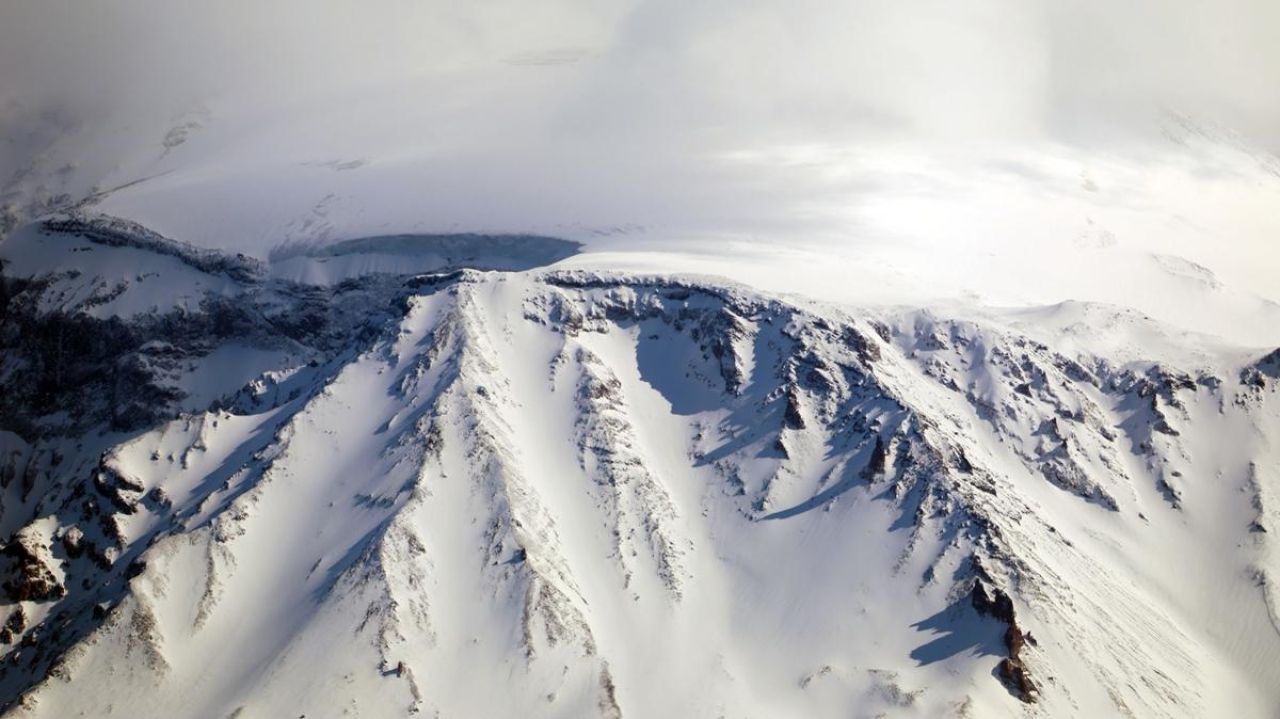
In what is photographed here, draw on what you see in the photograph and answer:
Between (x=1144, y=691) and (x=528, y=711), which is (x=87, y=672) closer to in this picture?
(x=528, y=711)

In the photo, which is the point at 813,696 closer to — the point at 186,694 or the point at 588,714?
the point at 588,714

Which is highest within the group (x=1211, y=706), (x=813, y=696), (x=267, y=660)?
(x=267, y=660)

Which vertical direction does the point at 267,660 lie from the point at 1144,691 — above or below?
above

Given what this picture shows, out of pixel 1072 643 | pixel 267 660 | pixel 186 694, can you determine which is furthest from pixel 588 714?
pixel 1072 643

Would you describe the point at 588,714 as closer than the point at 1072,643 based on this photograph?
Yes

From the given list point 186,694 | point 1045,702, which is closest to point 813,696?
point 1045,702

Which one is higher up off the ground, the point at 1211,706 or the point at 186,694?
the point at 186,694

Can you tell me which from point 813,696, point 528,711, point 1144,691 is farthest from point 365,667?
point 1144,691
